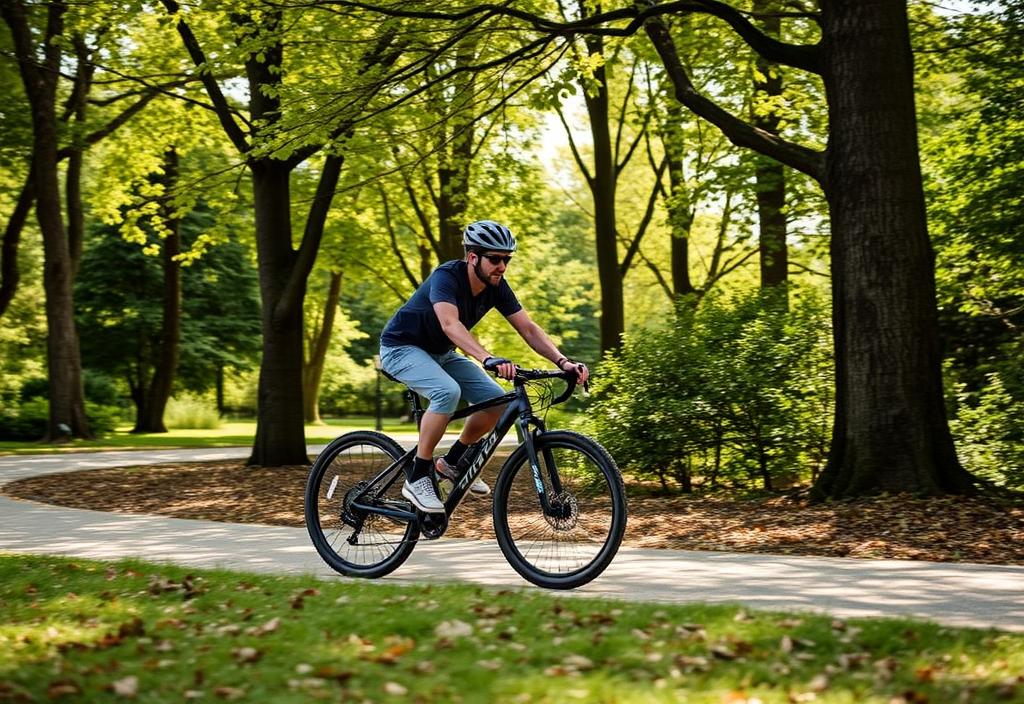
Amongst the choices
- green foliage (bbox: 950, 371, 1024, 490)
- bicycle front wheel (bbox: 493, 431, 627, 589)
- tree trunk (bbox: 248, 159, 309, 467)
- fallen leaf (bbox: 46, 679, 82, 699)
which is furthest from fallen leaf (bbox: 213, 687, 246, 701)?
tree trunk (bbox: 248, 159, 309, 467)

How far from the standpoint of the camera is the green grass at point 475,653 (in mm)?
4168

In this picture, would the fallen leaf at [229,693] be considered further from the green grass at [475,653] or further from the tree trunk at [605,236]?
the tree trunk at [605,236]

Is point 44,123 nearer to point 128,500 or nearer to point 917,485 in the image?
point 128,500

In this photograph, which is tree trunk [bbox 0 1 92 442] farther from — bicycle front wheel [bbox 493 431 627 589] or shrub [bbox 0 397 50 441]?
bicycle front wheel [bbox 493 431 627 589]

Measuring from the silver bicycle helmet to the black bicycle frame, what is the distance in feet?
2.72

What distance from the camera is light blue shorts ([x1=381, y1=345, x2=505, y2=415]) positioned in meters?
6.59

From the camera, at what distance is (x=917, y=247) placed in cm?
982

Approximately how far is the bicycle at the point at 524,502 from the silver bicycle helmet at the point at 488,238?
77 centimetres

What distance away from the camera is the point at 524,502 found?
6.68 meters

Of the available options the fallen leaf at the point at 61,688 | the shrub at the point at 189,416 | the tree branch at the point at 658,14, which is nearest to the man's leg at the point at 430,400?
the fallen leaf at the point at 61,688

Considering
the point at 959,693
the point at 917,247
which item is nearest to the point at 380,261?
the point at 917,247

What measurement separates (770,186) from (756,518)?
370 inches

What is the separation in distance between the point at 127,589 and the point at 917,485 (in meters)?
6.56

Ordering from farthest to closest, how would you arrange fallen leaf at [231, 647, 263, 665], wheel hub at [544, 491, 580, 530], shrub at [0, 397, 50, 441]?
1. shrub at [0, 397, 50, 441]
2. wheel hub at [544, 491, 580, 530]
3. fallen leaf at [231, 647, 263, 665]
